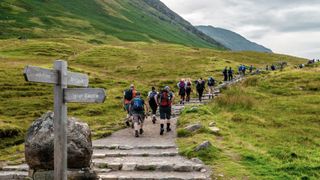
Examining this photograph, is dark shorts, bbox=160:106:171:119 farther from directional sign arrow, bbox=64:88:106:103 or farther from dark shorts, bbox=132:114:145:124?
directional sign arrow, bbox=64:88:106:103

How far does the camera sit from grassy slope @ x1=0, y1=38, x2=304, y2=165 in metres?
34.8

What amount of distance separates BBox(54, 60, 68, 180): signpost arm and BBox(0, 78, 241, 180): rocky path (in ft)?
17.8

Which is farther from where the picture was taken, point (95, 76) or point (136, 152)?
point (95, 76)

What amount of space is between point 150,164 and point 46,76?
858 centimetres

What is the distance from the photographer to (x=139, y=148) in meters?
23.1

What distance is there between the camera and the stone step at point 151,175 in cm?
1723

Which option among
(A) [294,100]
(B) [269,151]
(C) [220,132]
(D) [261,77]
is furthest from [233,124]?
(D) [261,77]

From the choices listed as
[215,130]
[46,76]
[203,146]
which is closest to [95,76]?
[215,130]

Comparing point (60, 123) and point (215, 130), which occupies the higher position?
point (60, 123)

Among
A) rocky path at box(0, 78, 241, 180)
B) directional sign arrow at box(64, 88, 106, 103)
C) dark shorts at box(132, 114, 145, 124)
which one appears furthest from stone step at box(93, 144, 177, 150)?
directional sign arrow at box(64, 88, 106, 103)

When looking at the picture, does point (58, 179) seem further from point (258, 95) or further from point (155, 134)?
point (258, 95)

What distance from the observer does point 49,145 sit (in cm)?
1514

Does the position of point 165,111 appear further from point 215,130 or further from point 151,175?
point 151,175

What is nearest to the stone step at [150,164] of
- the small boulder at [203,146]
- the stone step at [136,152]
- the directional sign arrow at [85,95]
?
the stone step at [136,152]
